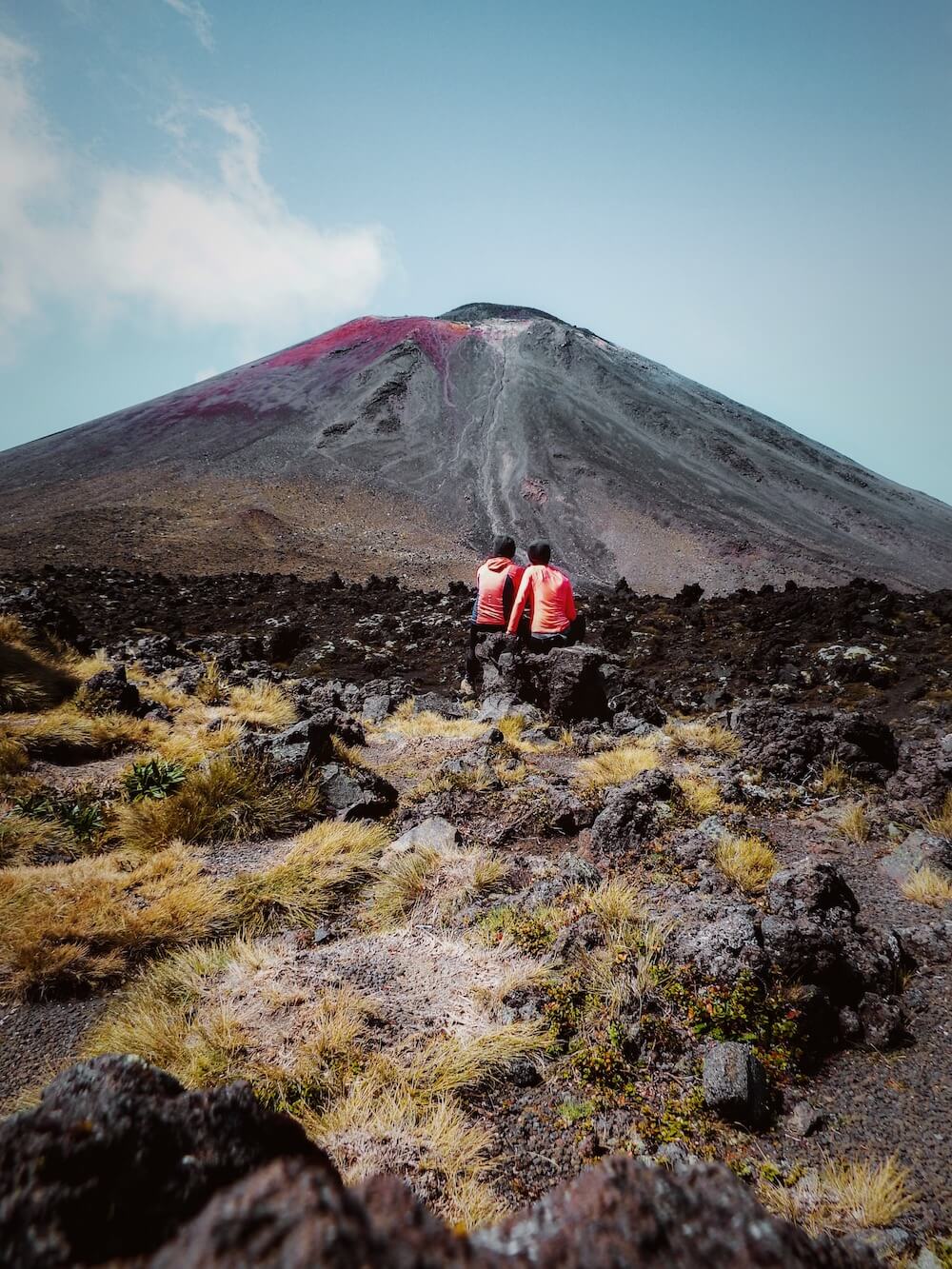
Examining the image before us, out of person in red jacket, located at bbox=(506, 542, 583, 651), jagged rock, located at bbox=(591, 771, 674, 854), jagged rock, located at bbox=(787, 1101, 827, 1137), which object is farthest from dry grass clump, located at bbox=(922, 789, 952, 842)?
person in red jacket, located at bbox=(506, 542, 583, 651)

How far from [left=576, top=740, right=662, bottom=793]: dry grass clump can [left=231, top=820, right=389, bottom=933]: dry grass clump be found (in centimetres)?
202

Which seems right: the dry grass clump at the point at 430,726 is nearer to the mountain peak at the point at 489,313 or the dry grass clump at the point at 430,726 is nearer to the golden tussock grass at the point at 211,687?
the golden tussock grass at the point at 211,687

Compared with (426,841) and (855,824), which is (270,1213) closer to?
(426,841)

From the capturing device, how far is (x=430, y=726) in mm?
7117

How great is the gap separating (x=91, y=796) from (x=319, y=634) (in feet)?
28.8

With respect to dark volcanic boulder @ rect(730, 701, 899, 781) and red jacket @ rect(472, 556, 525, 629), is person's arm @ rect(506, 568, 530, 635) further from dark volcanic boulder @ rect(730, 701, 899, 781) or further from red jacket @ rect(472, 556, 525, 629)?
dark volcanic boulder @ rect(730, 701, 899, 781)

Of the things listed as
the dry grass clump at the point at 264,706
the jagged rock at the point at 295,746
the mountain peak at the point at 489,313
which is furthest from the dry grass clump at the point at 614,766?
the mountain peak at the point at 489,313

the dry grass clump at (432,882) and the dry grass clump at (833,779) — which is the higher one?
the dry grass clump at (833,779)

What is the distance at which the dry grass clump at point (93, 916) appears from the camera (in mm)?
2752

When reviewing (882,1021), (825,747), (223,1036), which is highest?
(825,747)

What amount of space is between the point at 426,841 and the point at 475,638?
5024 millimetres

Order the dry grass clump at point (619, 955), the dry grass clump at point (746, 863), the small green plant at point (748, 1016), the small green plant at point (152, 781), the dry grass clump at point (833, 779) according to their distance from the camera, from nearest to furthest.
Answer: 1. the small green plant at point (748, 1016)
2. the dry grass clump at point (619, 955)
3. the dry grass clump at point (746, 863)
4. the small green plant at point (152, 781)
5. the dry grass clump at point (833, 779)

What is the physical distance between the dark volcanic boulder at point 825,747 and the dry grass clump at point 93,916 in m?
4.74

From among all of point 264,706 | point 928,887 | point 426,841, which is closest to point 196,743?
point 264,706
